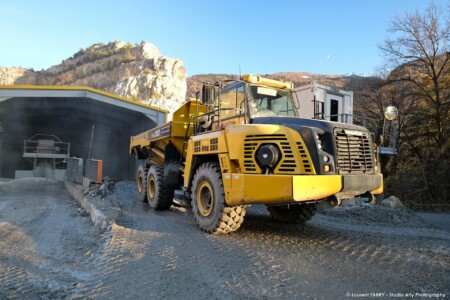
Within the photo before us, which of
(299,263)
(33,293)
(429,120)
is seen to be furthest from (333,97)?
(33,293)

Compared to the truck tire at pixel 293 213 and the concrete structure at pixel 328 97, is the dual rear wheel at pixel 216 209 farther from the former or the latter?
the concrete structure at pixel 328 97

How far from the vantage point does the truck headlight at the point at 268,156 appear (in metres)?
4.93

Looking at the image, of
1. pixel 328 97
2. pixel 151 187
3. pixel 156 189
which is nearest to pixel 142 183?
pixel 151 187

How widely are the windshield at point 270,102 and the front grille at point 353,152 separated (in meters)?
1.52

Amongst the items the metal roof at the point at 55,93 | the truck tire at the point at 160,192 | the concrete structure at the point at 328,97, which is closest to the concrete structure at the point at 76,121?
the metal roof at the point at 55,93

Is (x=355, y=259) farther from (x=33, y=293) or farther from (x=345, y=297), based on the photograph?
(x=33, y=293)

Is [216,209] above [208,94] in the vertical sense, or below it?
below

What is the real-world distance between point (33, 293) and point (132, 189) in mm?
9703

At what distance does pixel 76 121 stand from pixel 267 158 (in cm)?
2485

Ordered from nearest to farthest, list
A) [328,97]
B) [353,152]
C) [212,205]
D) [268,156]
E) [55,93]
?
1. [268,156]
2. [353,152]
3. [212,205]
4. [328,97]
5. [55,93]

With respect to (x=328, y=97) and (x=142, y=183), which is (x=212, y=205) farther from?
(x=328, y=97)

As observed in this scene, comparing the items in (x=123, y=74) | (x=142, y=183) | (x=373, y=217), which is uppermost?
(x=123, y=74)

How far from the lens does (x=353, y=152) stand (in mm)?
5359

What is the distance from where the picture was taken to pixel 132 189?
13047 millimetres
